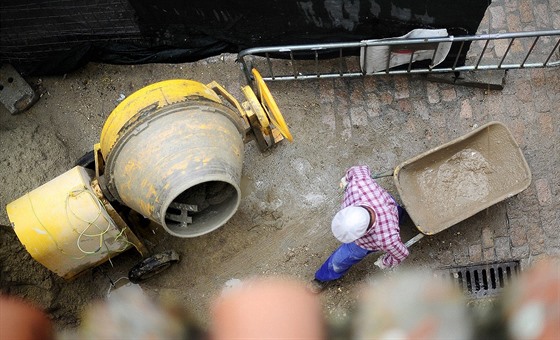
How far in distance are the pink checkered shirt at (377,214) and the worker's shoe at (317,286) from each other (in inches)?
30.3

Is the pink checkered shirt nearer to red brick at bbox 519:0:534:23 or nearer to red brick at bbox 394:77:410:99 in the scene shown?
red brick at bbox 394:77:410:99

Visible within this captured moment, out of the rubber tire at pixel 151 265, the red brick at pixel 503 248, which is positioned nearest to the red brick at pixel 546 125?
the red brick at pixel 503 248

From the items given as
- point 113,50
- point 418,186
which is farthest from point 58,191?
point 418,186

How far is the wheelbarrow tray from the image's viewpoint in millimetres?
6641

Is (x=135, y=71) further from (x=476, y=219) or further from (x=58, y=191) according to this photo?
(x=476, y=219)

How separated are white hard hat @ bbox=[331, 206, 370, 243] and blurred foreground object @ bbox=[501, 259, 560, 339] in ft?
4.90

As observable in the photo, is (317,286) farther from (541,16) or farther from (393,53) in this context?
(541,16)

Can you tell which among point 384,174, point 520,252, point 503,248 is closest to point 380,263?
point 384,174

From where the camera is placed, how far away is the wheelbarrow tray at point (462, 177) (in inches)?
261

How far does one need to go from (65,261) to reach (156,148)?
1.59 metres

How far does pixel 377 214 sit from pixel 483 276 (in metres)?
1.55

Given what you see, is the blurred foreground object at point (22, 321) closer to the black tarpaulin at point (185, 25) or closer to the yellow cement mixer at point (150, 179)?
the yellow cement mixer at point (150, 179)

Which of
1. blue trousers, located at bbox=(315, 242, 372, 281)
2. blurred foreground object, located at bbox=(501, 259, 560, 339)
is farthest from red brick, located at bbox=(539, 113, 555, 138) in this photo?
blue trousers, located at bbox=(315, 242, 372, 281)

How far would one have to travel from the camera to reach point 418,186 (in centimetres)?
682
